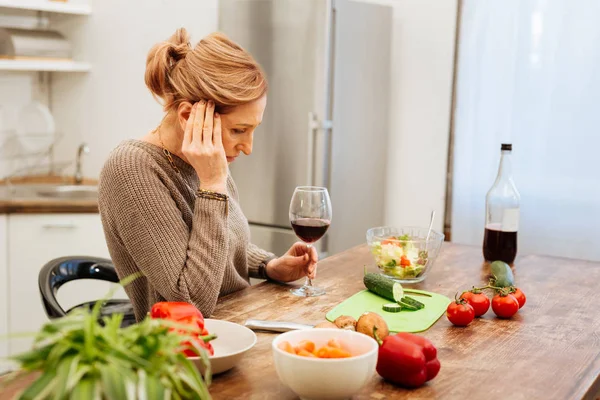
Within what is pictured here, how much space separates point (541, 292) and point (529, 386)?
76 cm

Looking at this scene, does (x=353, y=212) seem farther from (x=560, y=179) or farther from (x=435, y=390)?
(x=435, y=390)

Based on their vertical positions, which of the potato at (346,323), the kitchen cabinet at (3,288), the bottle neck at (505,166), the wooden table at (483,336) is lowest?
the kitchen cabinet at (3,288)

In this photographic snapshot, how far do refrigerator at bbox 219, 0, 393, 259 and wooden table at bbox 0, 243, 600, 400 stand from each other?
1.42m

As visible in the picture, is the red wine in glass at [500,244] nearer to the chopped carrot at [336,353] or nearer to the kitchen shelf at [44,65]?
the chopped carrot at [336,353]

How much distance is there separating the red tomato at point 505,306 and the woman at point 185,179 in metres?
0.50

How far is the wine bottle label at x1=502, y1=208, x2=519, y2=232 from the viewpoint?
7.69 ft

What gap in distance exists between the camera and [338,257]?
2.39m

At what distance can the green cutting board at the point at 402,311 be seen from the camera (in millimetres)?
1691

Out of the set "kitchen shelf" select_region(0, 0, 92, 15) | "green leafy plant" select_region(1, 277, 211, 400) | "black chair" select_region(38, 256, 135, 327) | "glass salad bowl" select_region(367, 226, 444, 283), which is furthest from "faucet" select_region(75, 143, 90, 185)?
"green leafy plant" select_region(1, 277, 211, 400)

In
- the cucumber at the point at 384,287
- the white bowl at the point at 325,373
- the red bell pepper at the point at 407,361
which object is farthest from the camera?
the cucumber at the point at 384,287

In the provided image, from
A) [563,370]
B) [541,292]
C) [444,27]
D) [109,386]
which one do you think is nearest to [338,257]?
[541,292]

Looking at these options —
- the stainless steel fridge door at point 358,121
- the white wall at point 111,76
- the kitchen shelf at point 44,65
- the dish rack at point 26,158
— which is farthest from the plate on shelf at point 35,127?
the stainless steel fridge door at point 358,121

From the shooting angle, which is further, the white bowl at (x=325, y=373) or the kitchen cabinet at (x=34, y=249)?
the kitchen cabinet at (x=34, y=249)

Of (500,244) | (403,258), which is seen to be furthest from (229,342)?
(500,244)
